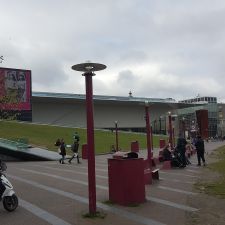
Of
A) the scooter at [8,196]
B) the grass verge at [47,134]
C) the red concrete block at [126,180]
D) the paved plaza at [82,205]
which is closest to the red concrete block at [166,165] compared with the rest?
the paved plaza at [82,205]

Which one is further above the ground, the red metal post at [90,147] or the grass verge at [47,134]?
the grass verge at [47,134]

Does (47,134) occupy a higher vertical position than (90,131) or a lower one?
higher

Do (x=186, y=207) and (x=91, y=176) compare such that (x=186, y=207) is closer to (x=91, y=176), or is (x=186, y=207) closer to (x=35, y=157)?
(x=91, y=176)

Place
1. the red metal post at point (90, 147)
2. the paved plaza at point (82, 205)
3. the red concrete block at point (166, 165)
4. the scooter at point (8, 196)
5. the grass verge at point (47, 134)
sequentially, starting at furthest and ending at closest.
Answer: the grass verge at point (47, 134), the red concrete block at point (166, 165), the scooter at point (8, 196), the red metal post at point (90, 147), the paved plaza at point (82, 205)

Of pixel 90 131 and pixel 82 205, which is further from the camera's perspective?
pixel 82 205

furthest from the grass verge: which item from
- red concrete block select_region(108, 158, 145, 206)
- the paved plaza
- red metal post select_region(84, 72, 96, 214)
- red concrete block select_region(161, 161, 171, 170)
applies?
red metal post select_region(84, 72, 96, 214)

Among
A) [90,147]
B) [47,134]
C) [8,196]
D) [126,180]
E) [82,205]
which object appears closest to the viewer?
[90,147]

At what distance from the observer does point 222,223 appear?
31.4 ft

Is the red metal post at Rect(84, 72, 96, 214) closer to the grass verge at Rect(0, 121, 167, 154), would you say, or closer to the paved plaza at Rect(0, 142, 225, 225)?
the paved plaza at Rect(0, 142, 225, 225)

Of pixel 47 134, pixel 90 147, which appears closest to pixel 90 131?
pixel 90 147

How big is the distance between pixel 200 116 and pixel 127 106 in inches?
2488

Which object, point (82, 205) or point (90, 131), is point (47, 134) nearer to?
point (82, 205)

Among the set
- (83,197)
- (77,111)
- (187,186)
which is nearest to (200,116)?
(187,186)

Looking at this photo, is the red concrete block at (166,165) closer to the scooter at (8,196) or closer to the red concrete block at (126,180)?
the red concrete block at (126,180)
